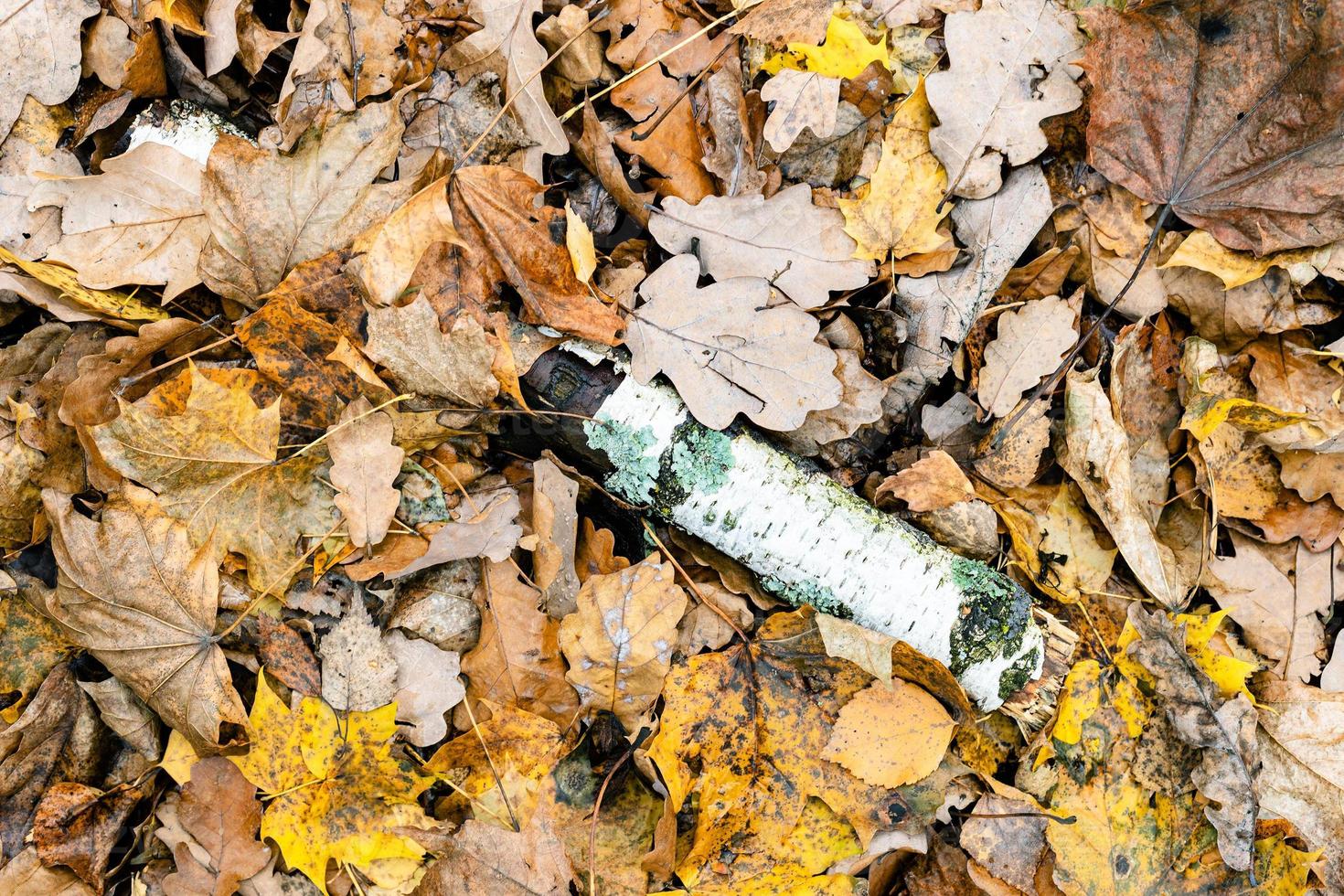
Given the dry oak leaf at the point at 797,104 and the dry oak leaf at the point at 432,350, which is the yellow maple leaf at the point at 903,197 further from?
the dry oak leaf at the point at 432,350

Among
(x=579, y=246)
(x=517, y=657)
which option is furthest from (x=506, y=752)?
(x=579, y=246)

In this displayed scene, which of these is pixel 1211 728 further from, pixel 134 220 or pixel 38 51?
pixel 38 51

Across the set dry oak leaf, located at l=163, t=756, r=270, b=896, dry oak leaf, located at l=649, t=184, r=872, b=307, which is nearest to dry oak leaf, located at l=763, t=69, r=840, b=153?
dry oak leaf, located at l=649, t=184, r=872, b=307

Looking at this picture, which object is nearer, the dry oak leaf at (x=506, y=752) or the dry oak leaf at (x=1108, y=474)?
the dry oak leaf at (x=506, y=752)

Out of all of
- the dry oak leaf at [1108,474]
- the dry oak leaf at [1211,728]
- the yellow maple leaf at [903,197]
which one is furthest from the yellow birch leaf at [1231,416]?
the yellow maple leaf at [903,197]

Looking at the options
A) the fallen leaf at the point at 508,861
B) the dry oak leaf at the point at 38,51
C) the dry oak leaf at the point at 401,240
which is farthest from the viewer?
the dry oak leaf at the point at 38,51

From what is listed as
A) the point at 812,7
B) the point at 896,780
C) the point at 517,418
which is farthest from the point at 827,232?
the point at 896,780
